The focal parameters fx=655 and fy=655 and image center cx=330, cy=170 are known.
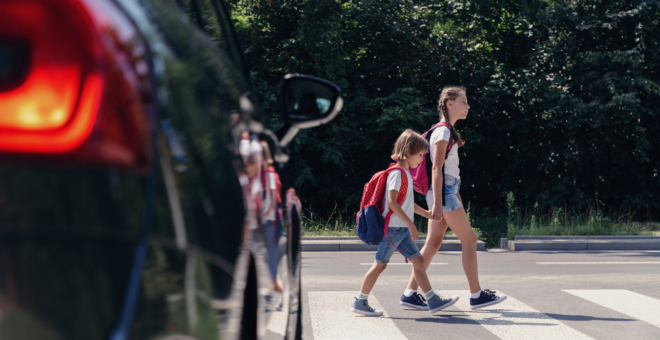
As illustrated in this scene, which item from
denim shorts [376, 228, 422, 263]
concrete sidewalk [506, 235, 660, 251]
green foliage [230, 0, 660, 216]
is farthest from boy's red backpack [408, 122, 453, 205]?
green foliage [230, 0, 660, 216]

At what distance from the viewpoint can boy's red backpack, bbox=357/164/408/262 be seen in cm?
521

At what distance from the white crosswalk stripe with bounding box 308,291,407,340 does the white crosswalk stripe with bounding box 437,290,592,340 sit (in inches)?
28.1

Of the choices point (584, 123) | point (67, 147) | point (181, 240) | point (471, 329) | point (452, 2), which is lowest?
point (471, 329)

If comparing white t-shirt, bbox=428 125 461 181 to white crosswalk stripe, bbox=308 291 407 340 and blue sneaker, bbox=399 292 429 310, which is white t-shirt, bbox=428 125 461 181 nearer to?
blue sneaker, bbox=399 292 429 310

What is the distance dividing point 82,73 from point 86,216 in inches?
6.8

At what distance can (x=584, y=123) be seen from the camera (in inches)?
601

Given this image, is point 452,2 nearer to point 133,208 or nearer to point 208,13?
point 208,13

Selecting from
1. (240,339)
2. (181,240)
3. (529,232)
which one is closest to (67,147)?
(181,240)

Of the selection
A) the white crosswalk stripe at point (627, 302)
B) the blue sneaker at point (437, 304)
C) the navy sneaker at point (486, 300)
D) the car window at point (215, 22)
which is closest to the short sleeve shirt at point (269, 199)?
the car window at point (215, 22)

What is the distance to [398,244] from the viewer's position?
17.3ft

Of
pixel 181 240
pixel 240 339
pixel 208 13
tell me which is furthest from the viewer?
pixel 208 13

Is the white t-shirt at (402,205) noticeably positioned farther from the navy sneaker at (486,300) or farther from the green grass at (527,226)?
the green grass at (527,226)

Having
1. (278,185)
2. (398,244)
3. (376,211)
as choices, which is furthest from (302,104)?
(398,244)

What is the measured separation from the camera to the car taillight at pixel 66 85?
0.76 m
